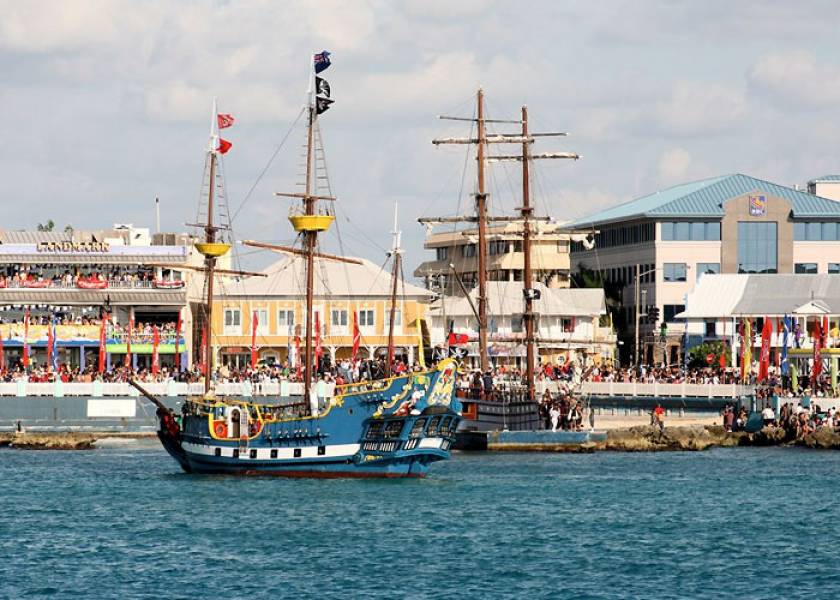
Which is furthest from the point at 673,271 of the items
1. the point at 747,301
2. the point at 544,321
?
the point at 544,321

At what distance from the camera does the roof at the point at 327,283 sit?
131375mm

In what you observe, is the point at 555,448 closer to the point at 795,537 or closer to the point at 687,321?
the point at 795,537

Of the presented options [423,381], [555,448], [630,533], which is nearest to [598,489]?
[423,381]

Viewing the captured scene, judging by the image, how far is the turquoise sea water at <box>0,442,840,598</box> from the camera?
166 ft

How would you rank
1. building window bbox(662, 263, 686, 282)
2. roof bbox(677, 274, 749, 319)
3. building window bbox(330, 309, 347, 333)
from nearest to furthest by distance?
building window bbox(330, 309, 347, 333) → roof bbox(677, 274, 749, 319) → building window bbox(662, 263, 686, 282)

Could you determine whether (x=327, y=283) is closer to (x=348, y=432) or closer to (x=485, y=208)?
(x=485, y=208)

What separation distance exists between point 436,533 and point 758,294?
88433 millimetres

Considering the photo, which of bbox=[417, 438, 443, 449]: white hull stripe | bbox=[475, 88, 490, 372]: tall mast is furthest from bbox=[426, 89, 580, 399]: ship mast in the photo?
bbox=[417, 438, 443, 449]: white hull stripe

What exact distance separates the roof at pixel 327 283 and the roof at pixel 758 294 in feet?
77.6

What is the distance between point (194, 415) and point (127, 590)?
3010 cm

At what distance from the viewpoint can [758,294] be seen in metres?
145

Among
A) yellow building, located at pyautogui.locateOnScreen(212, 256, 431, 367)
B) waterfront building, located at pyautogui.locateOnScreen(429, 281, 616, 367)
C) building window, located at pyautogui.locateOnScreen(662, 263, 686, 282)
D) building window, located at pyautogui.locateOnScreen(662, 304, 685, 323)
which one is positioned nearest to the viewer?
yellow building, located at pyautogui.locateOnScreen(212, 256, 431, 367)

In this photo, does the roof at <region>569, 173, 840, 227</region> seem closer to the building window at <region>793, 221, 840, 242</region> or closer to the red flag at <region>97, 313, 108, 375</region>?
the building window at <region>793, 221, 840, 242</region>

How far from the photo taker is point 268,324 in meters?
131
